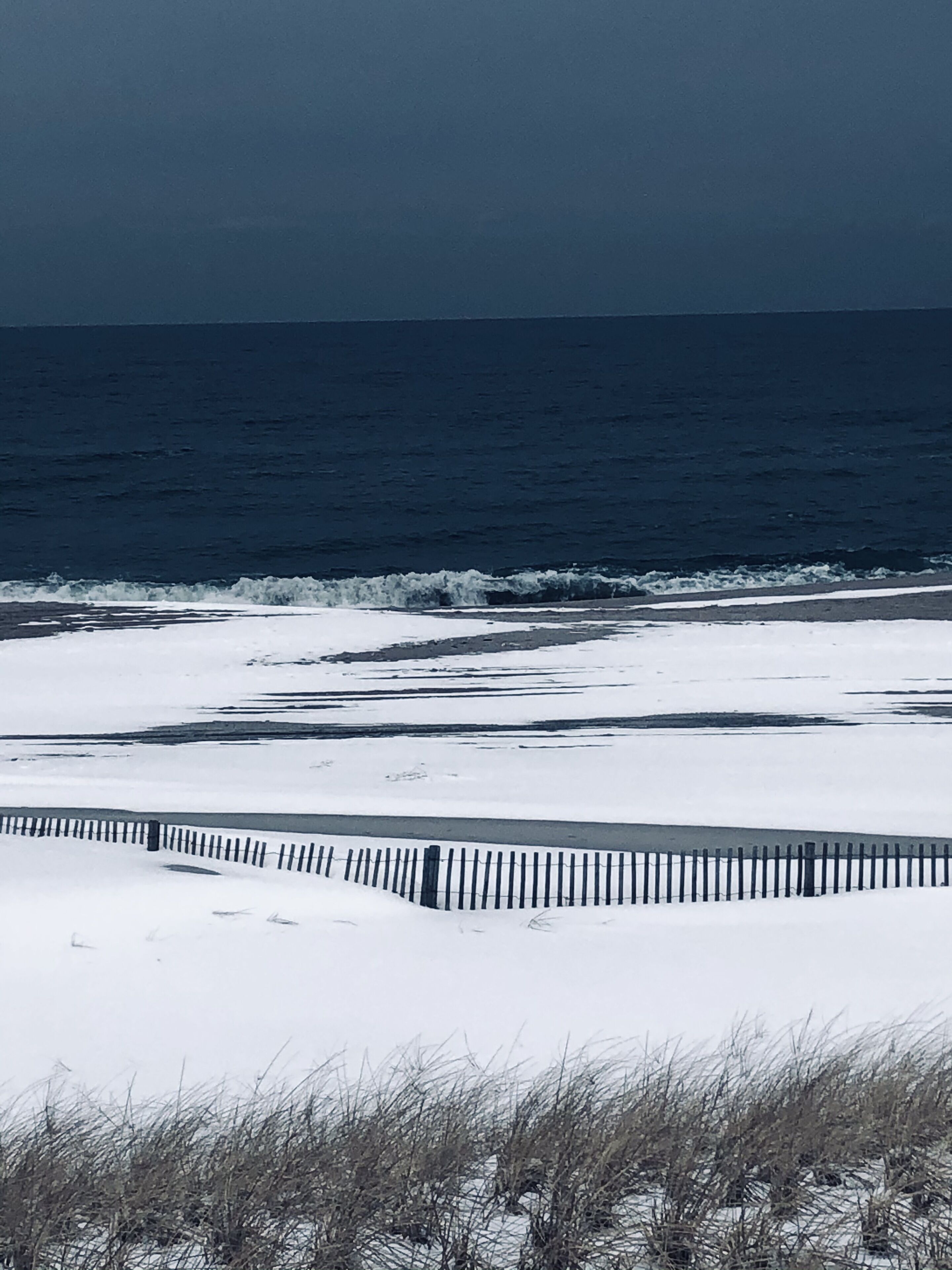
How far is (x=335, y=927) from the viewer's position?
1282 centimetres

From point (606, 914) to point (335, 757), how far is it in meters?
8.45

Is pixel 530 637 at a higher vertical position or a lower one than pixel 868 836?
higher

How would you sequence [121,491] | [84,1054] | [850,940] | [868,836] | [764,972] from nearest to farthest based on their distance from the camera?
[84,1054], [764,972], [850,940], [868,836], [121,491]

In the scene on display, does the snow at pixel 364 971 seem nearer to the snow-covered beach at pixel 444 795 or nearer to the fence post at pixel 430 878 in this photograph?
the snow-covered beach at pixel 444 795

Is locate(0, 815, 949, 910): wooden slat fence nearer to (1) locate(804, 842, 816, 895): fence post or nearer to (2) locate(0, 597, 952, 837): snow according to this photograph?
(1) locate(804, 842, 816, 895): fence post

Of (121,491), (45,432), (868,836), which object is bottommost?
(868,836)

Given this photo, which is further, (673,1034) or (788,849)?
(788,849)

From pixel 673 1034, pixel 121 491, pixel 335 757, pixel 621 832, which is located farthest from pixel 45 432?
pixel 673 1034

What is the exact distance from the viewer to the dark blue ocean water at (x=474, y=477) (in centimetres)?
5044

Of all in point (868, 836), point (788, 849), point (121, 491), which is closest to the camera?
point (788, 849)

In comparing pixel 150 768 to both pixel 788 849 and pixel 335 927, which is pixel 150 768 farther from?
pixel 788 849

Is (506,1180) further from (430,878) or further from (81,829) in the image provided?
(81,829)

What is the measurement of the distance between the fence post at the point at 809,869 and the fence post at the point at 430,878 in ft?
15.5

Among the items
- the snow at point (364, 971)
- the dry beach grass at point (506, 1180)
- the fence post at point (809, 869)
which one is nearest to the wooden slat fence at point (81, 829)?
the snow at point (364, 971)
